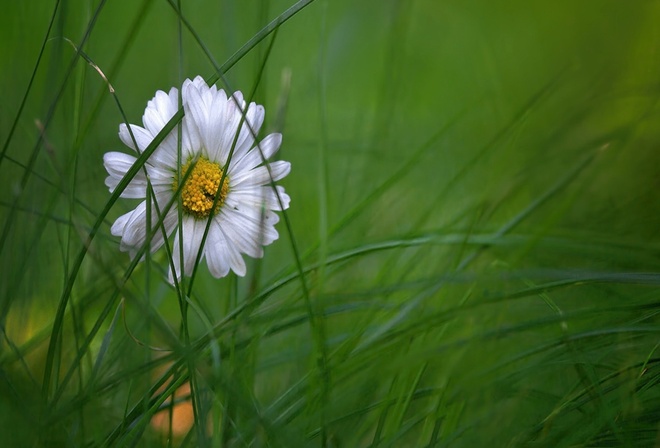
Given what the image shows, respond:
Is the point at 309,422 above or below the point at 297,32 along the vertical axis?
below

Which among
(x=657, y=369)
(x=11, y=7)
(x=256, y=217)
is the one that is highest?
(x=11, y=7)

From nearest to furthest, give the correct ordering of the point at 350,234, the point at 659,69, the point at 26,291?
the point at 26,291, the point at 350,234, the point at 659,69

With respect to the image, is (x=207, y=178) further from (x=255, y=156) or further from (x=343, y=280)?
(x=343, y=280)

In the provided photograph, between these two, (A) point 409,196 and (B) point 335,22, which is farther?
(B) point 335,22

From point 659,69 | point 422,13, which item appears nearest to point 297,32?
point 422,13

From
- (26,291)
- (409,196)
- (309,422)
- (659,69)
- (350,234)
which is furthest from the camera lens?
(409,196)

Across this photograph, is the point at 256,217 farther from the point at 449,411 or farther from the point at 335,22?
the point at 335,22
